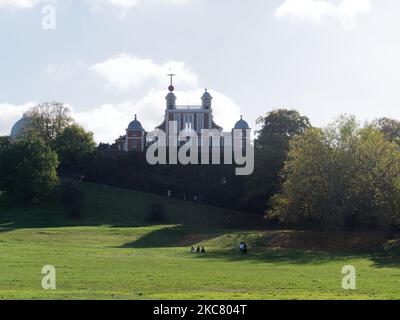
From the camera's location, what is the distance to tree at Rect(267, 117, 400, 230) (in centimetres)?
5256

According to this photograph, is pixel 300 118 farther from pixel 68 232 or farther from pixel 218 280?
pixel 218 280

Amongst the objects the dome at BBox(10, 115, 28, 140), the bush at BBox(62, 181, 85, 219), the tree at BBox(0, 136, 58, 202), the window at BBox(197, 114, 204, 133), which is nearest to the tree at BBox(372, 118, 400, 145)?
the window at BBox(197, 114, 204, 133)

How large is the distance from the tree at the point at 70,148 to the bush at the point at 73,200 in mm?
13578

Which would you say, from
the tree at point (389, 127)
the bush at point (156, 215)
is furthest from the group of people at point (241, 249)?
the tree at point (389, 127)

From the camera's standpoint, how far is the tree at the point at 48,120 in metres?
A: 110

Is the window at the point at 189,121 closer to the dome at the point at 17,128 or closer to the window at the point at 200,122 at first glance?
the window at the point at 200,122

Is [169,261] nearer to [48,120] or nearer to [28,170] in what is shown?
[28,170]

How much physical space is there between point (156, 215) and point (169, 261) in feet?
131

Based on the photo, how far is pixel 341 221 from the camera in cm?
5384

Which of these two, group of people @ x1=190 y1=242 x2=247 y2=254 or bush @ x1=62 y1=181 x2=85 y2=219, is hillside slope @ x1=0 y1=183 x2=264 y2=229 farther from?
group of people @ x1=190 y1=242 x2=247 y2=254

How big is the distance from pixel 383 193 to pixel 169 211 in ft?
115

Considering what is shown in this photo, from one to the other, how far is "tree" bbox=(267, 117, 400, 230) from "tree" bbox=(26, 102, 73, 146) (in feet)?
206
